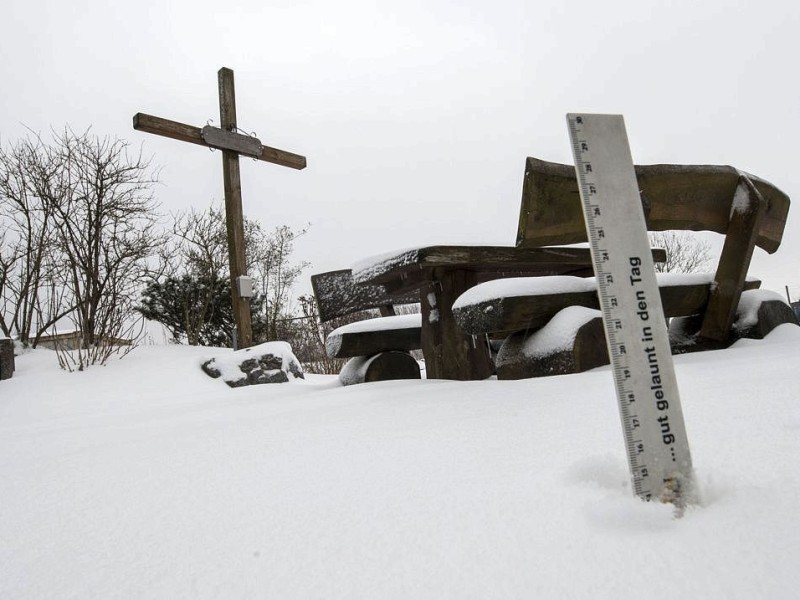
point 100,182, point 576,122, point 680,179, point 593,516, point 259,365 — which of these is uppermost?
point 100,182

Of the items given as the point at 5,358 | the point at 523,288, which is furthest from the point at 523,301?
the point at 5,358

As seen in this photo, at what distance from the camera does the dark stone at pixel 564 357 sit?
2930 mm

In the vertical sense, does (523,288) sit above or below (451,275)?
below

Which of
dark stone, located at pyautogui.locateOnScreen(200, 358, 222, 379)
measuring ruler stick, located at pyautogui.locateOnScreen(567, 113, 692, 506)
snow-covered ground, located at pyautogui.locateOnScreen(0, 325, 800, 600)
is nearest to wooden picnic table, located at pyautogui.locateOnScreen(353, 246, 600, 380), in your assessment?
snow-covered ground, located at pyautogui.locateOnScreen(0, 325, 800, 600)

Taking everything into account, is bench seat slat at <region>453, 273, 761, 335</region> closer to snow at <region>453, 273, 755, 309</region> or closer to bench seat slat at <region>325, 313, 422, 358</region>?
snow at <region>453, 273, 755, 309</region>

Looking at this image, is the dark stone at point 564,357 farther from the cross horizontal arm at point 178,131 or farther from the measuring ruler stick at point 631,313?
the cross horizontal arm at point 178,131

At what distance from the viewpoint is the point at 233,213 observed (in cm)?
630

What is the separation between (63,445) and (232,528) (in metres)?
1.59

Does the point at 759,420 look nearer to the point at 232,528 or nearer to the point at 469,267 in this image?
the point at 232,528

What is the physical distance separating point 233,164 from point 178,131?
28.8 inches

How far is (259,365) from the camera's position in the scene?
5488mm

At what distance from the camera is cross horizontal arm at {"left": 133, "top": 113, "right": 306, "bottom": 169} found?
5.54 metres

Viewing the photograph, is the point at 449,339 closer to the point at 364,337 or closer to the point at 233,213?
the point at 364,337

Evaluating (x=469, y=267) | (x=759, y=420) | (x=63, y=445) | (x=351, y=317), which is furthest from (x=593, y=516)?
(x=351, y=317)
